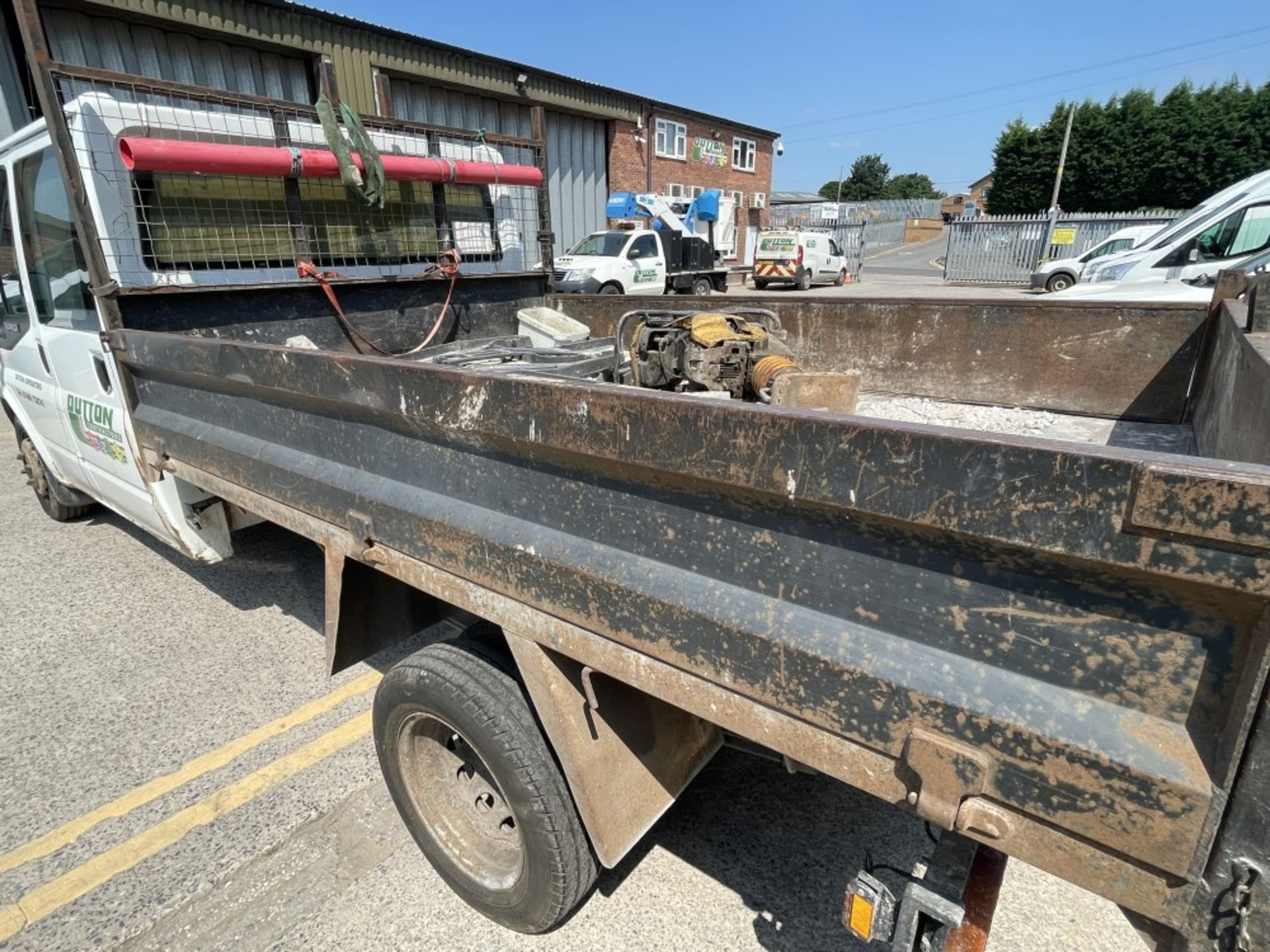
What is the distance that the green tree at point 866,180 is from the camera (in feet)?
297

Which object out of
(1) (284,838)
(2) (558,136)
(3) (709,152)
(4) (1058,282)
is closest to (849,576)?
(1) (284,838)

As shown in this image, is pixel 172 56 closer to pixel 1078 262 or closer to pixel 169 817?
pixel 169 817

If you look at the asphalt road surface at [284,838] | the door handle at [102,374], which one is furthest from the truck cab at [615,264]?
the asphalt road surface at [284,838]

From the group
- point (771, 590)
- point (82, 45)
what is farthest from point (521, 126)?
point (771, 590)

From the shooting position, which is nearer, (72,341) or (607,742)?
(607,742)

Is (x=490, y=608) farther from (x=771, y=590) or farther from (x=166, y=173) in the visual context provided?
(x=166, y=173)

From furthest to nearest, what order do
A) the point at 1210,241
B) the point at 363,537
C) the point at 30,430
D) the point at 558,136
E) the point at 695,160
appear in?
1. the point at 695,160
2. the point at 558,136
3. the point at 1210,241
4. the point at 30,430
5. the point at 363,537

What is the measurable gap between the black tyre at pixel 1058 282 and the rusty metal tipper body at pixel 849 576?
18369 mm

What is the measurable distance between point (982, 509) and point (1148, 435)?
2.46 meters

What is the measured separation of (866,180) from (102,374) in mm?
103426

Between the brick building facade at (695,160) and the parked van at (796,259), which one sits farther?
the parked van at (796,259)

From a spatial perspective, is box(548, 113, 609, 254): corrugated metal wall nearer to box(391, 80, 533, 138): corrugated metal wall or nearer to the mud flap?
box(391, 80, 533, 138): corrugated metal wall

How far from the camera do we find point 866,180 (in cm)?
9288

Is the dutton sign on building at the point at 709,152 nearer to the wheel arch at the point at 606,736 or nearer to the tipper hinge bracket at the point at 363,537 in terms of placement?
the tipper hinge bracket at the point at 363,537
